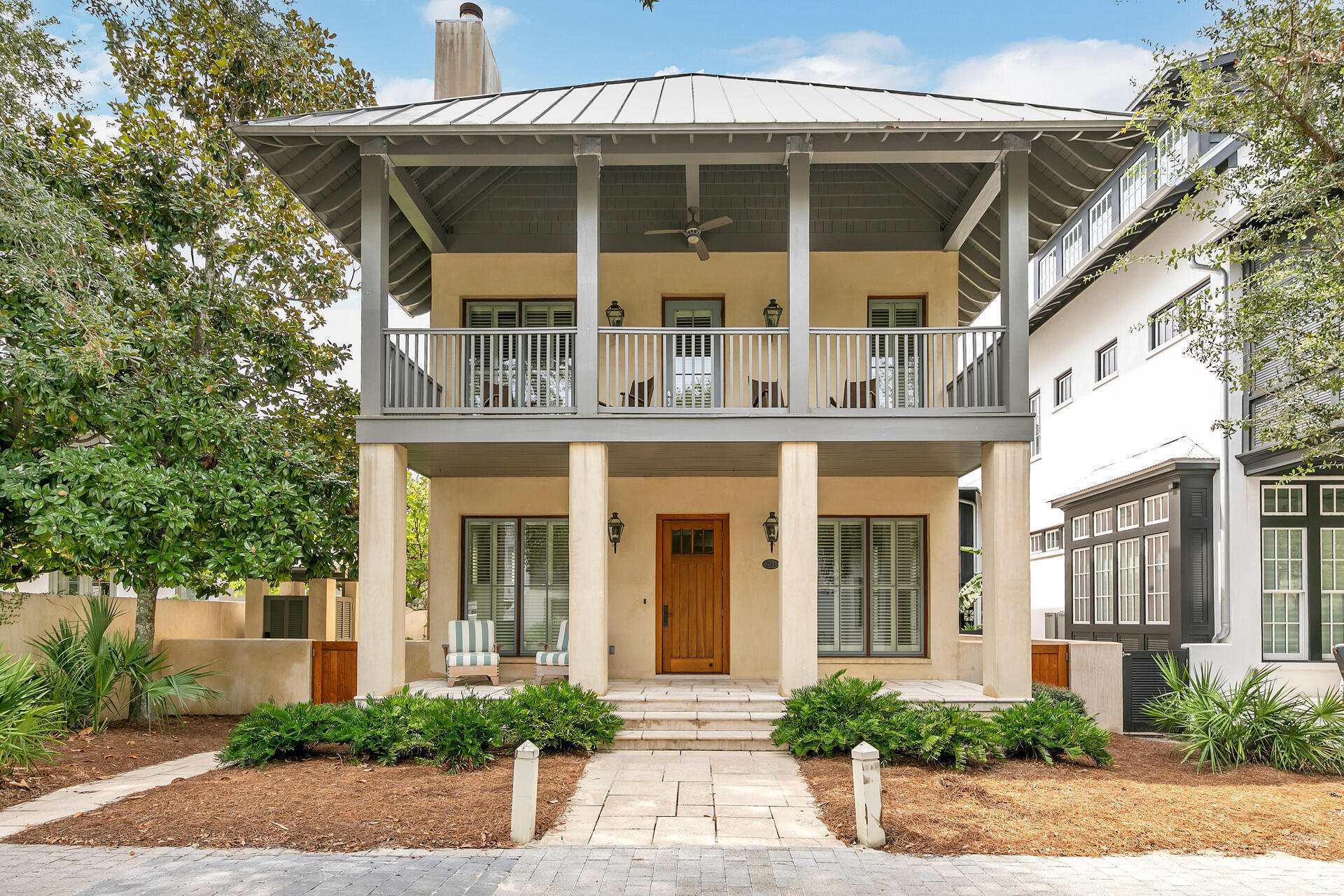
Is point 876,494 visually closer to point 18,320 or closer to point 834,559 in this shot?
point 834,559

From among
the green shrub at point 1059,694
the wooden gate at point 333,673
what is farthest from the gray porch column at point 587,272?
the green shrub at point 1059,694

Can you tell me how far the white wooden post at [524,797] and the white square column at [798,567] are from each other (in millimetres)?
4639

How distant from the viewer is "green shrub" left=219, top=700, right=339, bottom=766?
8.69m

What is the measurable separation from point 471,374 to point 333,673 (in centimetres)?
414

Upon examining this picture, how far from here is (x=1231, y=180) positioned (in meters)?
9.66

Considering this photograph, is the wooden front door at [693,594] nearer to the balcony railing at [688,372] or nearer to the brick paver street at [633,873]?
the balcony railing at [688,372]

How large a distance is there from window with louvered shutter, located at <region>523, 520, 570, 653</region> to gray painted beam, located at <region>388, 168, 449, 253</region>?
160 inches

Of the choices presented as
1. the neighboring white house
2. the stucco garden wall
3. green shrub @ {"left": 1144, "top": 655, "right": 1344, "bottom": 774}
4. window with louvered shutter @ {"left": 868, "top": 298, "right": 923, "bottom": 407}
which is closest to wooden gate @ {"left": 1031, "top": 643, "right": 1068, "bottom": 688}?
the neighboring white house

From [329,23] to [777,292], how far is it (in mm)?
7778

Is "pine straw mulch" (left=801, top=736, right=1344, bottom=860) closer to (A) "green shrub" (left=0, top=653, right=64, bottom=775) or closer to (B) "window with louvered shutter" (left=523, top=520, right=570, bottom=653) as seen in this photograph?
(B) "window with louvered shutter" (left=523, top=520, right=570, bottom=653)

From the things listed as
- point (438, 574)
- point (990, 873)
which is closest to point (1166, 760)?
point (990, 873)

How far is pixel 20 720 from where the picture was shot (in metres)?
8.25

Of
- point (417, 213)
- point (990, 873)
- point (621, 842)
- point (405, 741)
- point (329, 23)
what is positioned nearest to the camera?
point (990, 873)

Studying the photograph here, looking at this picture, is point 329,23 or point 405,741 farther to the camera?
point 329,23
